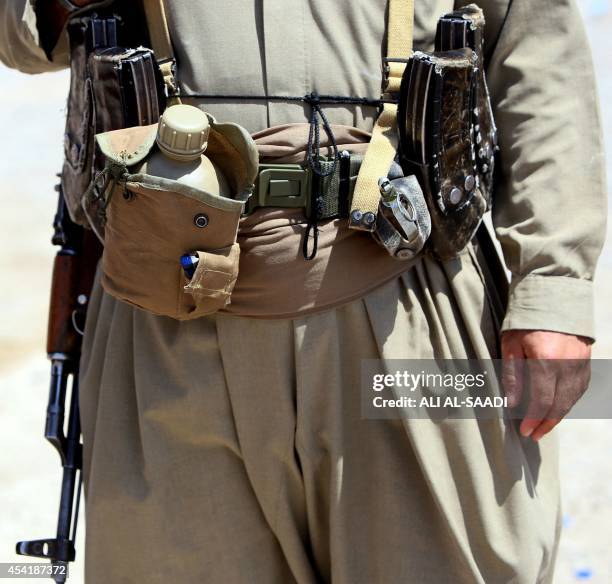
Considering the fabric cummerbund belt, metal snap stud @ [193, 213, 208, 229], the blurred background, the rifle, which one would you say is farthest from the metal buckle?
the blurred background

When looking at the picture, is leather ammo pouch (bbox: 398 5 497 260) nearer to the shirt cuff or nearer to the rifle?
the shirt cuff

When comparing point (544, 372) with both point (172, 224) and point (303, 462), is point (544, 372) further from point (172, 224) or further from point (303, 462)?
point (172, 224)

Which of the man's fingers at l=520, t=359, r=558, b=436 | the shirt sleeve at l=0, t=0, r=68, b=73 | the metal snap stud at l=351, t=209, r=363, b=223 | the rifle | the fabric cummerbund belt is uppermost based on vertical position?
the shirt sleeve at l=0, t=0, r=68, b=73

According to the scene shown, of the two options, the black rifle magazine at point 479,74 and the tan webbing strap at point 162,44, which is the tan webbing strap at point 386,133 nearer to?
the black rifle magazine at point 479,74

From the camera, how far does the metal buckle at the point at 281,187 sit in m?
1.75

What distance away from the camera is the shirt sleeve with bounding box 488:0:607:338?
1875mm

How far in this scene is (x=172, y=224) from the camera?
1683 mm

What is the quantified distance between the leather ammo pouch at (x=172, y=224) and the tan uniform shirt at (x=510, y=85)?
0.37ft

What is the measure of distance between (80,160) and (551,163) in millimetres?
799

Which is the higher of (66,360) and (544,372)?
(544,372)

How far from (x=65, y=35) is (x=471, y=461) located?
1.02 m

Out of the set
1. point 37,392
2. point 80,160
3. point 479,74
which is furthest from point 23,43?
point 37,392

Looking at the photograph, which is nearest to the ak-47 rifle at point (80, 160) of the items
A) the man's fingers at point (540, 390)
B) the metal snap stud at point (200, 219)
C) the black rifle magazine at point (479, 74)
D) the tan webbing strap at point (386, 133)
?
the metal snap stud at point (200, 219)

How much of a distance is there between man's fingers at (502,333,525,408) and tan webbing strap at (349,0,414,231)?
0.33 meters
